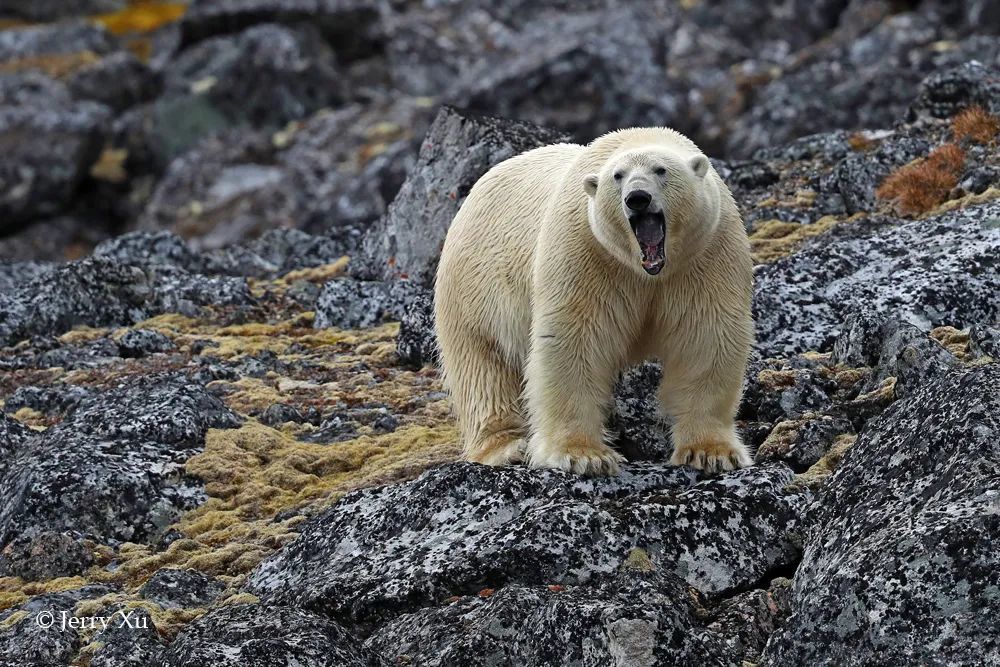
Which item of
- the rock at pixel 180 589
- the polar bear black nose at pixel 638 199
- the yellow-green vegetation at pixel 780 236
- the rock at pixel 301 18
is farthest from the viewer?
the rock at pixel 301 18

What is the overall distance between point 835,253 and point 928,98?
21.9 ft

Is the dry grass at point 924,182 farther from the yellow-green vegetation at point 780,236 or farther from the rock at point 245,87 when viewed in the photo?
the rock at point 245,87

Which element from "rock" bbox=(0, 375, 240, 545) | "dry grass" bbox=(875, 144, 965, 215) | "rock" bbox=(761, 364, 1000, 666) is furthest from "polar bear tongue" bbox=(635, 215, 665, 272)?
"dry grass" bbox=(875, 144, 965, 215)

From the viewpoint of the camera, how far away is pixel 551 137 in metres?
17.5

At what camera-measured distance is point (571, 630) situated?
7.23 m

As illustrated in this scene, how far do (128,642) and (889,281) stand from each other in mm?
7715

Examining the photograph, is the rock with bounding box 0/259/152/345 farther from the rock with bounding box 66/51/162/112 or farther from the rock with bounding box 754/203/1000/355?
the rock with bounding box 66/51/162/112

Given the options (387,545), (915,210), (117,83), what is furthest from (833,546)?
(117,83)

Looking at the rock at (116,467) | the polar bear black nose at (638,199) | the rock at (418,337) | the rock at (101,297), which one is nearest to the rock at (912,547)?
the polar bear black nose at (638,199)

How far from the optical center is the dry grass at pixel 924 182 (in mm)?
15438

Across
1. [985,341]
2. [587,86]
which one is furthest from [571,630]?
[587,86]

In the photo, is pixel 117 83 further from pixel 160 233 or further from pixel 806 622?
pixel 806 622

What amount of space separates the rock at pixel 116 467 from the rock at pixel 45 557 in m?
0.13

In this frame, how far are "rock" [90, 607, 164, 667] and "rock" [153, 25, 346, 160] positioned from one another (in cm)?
3977
